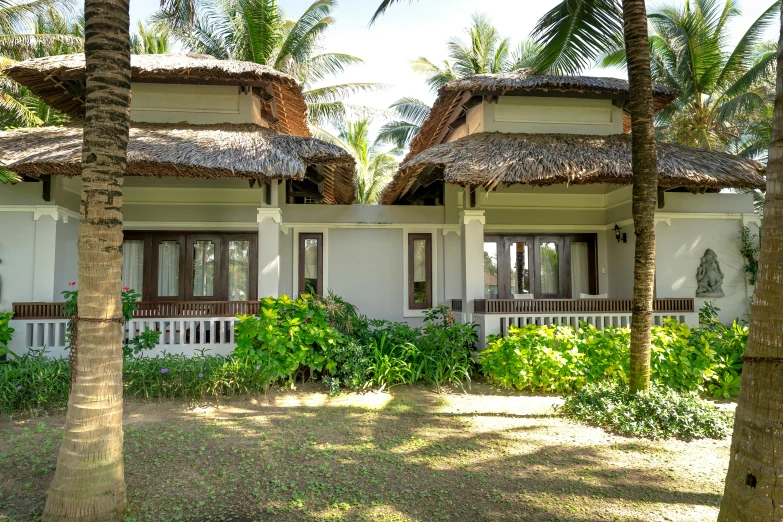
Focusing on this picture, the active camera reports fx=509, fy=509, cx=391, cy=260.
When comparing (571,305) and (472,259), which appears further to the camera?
(472,259)

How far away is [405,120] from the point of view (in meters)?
20.5

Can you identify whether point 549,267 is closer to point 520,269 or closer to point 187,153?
point 520,269

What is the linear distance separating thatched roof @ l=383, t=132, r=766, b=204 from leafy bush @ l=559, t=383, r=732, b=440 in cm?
350

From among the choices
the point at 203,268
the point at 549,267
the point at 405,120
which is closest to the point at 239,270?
the point at 203,268

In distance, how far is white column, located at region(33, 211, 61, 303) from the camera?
823 cm

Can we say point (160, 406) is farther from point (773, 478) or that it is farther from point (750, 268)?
point (750, 268)

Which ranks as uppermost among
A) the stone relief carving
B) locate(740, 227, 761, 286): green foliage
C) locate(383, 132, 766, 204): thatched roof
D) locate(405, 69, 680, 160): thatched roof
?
locate(405, 69, 680, 160): thatched roof

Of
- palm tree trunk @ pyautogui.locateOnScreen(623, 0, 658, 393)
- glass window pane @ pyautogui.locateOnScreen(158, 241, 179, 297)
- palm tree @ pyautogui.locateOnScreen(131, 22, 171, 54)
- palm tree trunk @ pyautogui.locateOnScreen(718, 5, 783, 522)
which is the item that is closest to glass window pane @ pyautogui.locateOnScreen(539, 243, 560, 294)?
palm tree trunk @ pyautogui.locateOnScreen(623, 0, 658, 393)

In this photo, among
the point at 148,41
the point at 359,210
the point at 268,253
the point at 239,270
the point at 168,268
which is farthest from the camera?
the point at 148,41

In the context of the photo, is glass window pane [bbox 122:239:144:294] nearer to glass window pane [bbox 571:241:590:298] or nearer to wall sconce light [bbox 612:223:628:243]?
glass window pane [bbox 571:241:590:298]

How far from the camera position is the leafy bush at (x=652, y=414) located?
523 cm

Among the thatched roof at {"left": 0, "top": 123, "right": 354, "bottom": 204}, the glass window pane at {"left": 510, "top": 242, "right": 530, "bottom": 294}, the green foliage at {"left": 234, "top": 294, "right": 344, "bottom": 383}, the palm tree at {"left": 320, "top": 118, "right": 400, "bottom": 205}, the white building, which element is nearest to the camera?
the green foliage at {"left": 234, "top": 294, "right": 344, "bottom": 383}

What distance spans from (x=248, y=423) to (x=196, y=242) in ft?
18.8

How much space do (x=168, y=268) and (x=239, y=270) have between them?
4.64 ft
